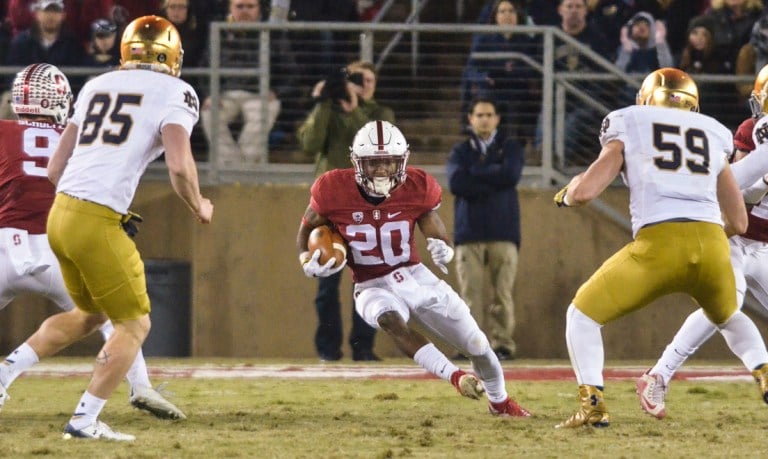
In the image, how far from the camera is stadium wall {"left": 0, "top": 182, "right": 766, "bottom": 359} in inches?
463

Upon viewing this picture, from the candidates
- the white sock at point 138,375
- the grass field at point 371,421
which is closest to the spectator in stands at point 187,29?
the grass field at point 371,421

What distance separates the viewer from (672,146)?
6785 mm

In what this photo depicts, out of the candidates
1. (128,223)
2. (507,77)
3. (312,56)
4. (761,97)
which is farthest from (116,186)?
(507,77)

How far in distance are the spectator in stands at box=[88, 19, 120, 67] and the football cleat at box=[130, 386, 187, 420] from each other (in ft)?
16.4

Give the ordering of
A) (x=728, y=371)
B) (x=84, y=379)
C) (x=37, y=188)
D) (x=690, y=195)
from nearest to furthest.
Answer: (x=690, y=195) → (x=37, y=188) → (x=84, y=379) → (x=728, y=371)

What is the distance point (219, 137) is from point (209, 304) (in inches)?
51.9

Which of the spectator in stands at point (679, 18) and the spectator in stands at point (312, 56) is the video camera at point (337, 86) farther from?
the spectator in stands at point (679, 18)

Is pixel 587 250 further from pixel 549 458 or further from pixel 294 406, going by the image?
pixel 549 458

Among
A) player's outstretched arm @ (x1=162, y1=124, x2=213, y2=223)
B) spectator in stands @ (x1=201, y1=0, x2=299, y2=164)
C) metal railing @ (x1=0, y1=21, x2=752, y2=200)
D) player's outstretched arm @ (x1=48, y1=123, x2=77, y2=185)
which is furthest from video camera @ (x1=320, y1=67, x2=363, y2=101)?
player's outstretched arm @ (x1=162, y1=124, x2=213, y2=223)

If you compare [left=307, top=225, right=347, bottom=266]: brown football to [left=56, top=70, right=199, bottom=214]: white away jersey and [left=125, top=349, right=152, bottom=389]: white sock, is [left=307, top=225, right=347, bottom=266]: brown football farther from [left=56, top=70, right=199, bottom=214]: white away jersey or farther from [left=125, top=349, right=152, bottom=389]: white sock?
[left=56, top=70, right=199, bottom=214]: white away jersey

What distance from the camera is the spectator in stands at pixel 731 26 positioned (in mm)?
12141

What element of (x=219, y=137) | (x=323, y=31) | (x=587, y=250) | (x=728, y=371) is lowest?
(x=728, y=371)

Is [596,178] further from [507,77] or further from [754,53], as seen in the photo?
[754,53]

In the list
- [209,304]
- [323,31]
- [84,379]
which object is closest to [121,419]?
[84,379]
